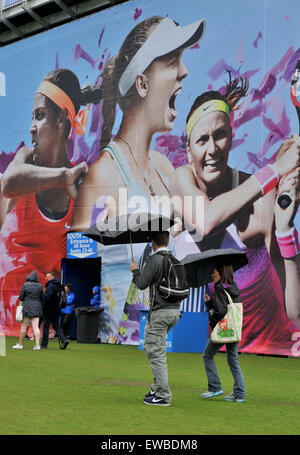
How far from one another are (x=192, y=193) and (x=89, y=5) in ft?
29.1

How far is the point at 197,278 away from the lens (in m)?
17.5

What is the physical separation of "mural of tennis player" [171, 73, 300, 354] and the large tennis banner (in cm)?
4

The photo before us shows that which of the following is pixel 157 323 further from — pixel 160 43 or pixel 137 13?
pixel 137 13

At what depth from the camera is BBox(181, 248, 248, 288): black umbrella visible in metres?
10.8

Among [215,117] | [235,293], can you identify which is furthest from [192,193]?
[235,293]

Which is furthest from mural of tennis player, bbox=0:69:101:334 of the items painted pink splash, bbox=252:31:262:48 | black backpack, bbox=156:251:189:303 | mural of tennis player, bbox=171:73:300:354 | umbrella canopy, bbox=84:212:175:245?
black backpack, bbox=156:251:189:303

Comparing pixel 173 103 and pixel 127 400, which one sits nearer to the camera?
pixel 127 400

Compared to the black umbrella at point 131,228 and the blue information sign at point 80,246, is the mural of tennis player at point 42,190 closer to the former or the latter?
the blue information sign at point 80,246

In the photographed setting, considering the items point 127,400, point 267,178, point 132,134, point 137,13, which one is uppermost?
point 137,13

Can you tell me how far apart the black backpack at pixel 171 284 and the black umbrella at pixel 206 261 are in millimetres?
1038

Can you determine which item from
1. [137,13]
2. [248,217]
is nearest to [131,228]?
[248,217]

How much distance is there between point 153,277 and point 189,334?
10885 mm

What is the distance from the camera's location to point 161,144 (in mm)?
23469
